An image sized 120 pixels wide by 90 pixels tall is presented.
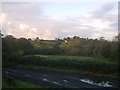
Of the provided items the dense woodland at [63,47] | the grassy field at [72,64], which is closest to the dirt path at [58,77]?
the grassy field at [72,64]

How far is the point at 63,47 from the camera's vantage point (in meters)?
11.8

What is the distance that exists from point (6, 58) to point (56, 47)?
3.17 m

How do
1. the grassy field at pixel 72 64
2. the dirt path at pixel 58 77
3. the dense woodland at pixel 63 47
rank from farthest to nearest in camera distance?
the grassy field at pixel 72 64, the dense woodland at pixel 63 47, the dirt path at pixel 58 77

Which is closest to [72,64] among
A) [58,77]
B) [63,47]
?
[63,47]

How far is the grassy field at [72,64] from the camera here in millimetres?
12102

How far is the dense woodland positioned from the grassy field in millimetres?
336

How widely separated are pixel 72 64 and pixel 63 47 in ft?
4.49

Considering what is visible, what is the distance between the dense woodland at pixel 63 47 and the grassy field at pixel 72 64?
A: 0.34 metres

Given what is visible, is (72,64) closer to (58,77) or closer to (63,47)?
(63,47)

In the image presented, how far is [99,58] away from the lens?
12516mm

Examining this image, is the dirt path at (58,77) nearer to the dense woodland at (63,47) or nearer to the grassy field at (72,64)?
the grassy field at (72,64)

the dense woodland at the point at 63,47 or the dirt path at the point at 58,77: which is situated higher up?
the dense woodland at the point at 63,47

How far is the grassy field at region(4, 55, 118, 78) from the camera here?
39.7ft

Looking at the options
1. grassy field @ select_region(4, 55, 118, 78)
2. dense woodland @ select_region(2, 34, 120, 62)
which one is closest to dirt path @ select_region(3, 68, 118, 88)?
grassy field @ select_region(4, 55, 118, 78)
